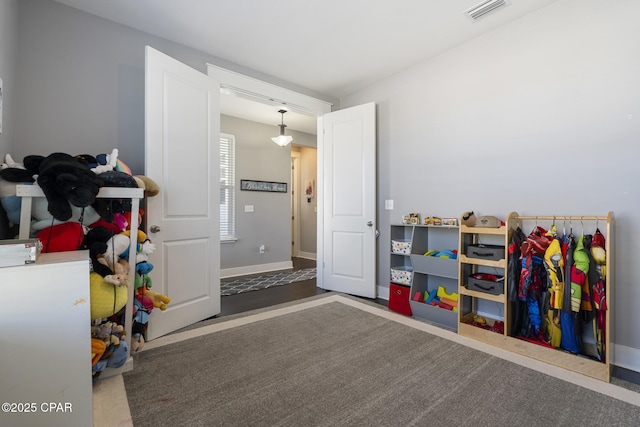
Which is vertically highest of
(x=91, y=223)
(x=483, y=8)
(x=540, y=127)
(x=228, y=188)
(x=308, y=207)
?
(x=483, y=8)

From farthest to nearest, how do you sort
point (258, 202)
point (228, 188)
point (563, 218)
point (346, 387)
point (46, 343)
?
point (258, 202) → point (228, 188) → point (563, 218) → point (346, 387) → point (46, 343)

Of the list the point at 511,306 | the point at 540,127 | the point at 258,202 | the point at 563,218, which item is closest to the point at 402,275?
the point at 511,306

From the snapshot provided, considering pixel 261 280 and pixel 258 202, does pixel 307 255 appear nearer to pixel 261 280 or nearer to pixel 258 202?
pixel 258 202

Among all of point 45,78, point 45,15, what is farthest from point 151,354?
point 45,15

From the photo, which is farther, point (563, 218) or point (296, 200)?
point (296, 200)

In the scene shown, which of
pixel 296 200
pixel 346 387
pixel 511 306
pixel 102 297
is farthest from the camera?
pixel 296 200

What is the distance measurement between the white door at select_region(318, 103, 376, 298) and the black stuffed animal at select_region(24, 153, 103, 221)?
8.77 feet

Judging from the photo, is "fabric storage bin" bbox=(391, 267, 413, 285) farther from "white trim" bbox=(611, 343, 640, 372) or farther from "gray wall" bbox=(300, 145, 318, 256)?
"gray wall" bbox=(300, 145, 318, 256)

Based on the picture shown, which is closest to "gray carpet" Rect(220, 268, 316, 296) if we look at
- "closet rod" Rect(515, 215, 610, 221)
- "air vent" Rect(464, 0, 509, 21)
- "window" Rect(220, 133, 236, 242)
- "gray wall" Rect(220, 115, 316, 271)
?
"gray wall" Rect(220, 115, 316, 271)

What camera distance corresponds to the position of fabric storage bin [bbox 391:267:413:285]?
2986 mm

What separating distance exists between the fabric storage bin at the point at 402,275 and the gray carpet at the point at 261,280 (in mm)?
1708

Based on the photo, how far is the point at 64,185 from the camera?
4.76ft

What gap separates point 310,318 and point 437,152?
6.88 ft

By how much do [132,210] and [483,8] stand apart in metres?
2.96
